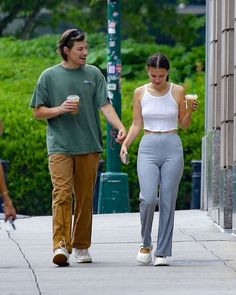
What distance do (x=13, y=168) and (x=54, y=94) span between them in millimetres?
7666

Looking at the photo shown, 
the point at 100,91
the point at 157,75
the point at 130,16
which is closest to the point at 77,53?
the point at 100,91

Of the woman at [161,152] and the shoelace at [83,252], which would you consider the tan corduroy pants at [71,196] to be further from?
the woman at [161,152]

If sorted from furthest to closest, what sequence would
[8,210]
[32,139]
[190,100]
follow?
[32,139]
[190,100]
[8,210]

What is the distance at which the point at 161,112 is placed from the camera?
1066 cm

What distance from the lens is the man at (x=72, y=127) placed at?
34.9 feet

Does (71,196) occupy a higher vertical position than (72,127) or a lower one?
lower

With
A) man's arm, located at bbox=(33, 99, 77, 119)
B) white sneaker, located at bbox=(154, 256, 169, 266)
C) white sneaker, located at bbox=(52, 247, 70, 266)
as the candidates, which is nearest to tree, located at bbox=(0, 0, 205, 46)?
man's arm, located at bbox=(33, 99, 77, 119)

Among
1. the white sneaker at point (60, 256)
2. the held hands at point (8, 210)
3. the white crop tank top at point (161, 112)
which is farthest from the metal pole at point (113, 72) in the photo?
the held hands at point (8, 210)

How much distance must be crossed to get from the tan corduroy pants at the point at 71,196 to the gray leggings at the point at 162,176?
0.46 metres

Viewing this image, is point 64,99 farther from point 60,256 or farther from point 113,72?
point 113,72

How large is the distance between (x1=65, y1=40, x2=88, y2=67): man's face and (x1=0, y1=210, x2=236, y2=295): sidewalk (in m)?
1.76

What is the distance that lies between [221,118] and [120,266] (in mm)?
3754

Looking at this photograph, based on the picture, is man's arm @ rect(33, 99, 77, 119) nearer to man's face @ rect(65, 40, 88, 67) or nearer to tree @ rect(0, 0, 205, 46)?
man's face @ rect(65, 40, 88, 67)

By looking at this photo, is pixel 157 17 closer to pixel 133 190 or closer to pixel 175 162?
pixel 133 190
